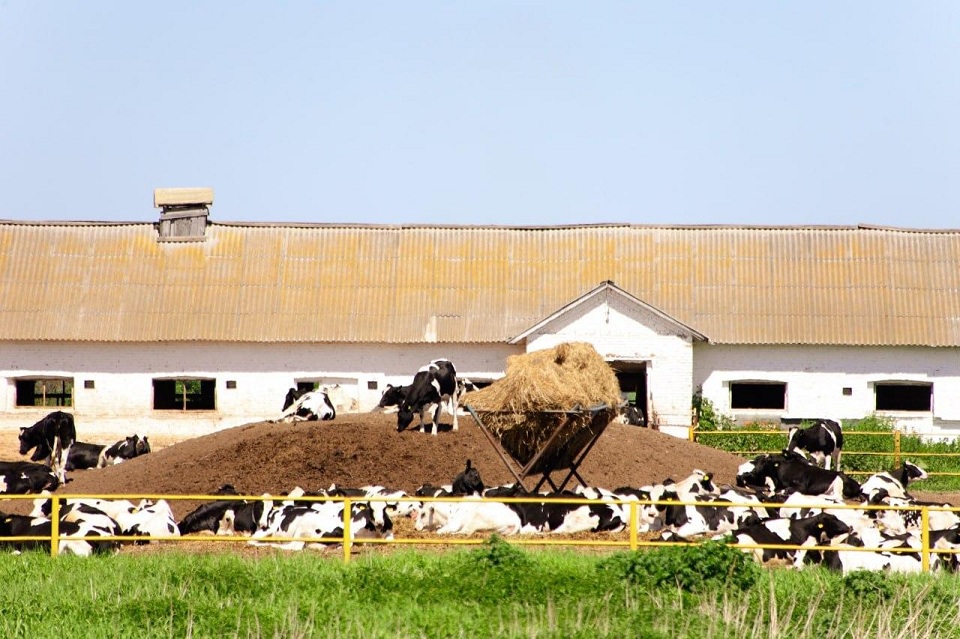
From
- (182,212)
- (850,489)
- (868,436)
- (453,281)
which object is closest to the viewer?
(850,489)

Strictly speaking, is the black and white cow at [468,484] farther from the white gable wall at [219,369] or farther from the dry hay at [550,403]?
the white gable wall at [219,369]

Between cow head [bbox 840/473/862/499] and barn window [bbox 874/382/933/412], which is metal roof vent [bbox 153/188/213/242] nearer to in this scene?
barn window [bbox 874/382/933/412]

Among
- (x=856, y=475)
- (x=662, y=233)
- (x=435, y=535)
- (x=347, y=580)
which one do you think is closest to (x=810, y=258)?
(x=662, y=233)

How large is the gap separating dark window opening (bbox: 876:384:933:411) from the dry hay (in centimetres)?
1669

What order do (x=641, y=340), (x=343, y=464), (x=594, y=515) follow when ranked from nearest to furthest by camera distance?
(x=594, y=515) → (x=343, y=464) → (x=641, y=340)

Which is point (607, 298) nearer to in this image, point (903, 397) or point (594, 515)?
point (903, 397)

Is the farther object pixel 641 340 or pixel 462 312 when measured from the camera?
pixel 462 312

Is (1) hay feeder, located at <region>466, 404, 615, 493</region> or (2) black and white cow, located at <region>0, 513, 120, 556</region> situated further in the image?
(1) hay feeder, located at <region>466, 404, 615, 493</region>

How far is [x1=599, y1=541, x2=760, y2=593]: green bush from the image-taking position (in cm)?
1296

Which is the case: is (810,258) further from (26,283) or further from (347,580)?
(347,580)

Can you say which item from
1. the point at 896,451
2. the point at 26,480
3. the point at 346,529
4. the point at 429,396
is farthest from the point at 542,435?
the point at 896,451

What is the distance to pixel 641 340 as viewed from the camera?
30.8 metres

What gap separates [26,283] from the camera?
34.1 m

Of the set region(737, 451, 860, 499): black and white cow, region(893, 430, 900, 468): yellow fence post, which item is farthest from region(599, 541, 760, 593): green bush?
region(893, 430, 900, 468): yellow fence post
